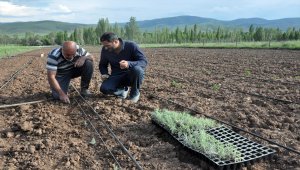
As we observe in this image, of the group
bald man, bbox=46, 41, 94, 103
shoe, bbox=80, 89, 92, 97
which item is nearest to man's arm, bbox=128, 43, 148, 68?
bald man, bbox=46, 41, 94, 103

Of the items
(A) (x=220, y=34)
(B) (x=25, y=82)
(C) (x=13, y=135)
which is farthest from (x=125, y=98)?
(A) (x=220, y=34)

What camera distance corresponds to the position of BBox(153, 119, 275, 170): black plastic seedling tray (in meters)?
3.96

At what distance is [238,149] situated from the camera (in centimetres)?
441

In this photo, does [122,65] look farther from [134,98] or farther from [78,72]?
[78,72]

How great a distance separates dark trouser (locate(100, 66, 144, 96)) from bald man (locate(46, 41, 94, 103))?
45 centimetres

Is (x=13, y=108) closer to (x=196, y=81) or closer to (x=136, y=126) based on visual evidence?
(x=136, y=126)

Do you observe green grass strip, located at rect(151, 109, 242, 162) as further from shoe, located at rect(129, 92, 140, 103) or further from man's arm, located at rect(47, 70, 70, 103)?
man's arm, located at rect(47, 70, 70, 103)

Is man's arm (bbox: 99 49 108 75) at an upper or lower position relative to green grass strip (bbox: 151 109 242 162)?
upper

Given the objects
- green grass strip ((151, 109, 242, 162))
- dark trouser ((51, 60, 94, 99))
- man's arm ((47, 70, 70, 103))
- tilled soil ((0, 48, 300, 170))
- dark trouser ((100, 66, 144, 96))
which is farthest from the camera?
dark trouser ((51, 60, 94, 99))

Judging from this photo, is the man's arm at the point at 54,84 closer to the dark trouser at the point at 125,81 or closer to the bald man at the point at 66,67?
the bald man at the point at 66,67

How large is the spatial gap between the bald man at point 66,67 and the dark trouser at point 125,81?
1.49 ft

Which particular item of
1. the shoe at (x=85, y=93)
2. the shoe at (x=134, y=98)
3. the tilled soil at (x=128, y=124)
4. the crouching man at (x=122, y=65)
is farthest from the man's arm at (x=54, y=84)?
the shoe at (x=134, y=98)

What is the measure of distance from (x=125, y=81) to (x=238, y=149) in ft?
11.4

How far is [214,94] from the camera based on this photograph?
26.4 feet
